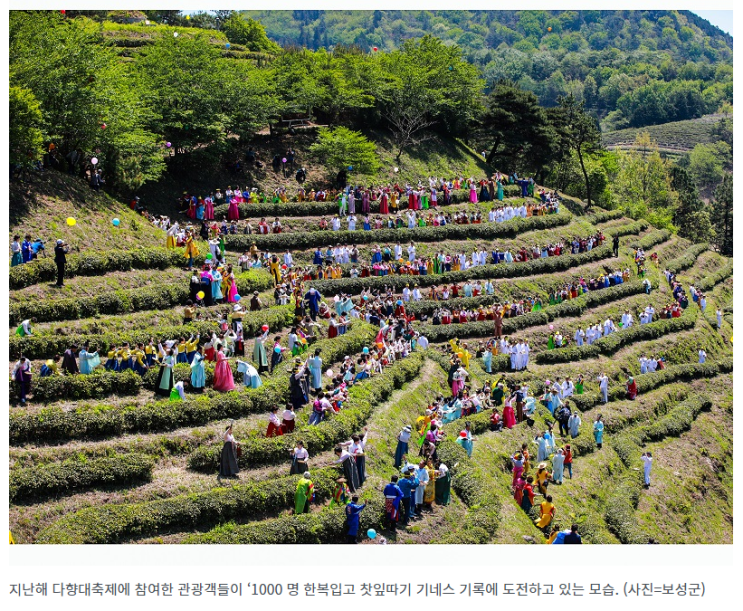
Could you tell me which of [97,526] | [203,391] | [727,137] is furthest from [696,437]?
[727,137]

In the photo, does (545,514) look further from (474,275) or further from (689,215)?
(689,215)

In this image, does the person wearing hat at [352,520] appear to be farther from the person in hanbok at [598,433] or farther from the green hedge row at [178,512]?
the person in hanbok at [598,433]

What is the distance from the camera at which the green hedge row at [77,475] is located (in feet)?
78.8

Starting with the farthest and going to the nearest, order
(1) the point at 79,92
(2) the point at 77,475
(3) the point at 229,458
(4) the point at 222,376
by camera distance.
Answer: (1) the point at 79,92 < (4) the point at 222,376 < (3) the point at 229,458 < (2) the point at 77,475

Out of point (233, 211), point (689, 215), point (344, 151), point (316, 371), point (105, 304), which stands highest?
point (344, 151)

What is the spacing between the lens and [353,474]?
85.9ft

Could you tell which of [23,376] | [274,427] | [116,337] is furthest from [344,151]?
[23,376]

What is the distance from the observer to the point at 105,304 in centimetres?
3328

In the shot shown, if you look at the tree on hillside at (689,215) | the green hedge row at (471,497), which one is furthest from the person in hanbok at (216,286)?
the tree on hillside at (689,215)

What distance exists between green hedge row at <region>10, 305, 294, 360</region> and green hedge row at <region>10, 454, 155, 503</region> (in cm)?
531

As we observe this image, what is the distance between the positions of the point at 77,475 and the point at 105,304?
9.87m

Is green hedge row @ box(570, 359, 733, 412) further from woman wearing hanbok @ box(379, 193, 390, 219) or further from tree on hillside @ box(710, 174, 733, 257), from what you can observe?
tree on hillside @ box(710, 174, 733, 257)

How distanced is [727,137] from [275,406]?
574 feet

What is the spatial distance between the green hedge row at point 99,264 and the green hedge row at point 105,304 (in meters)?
1.38
